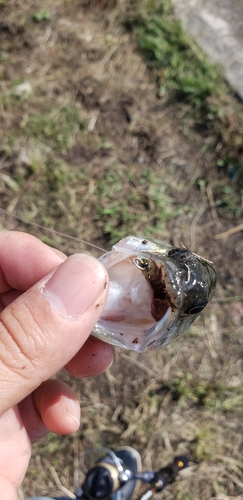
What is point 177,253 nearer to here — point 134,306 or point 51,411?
point 134,306

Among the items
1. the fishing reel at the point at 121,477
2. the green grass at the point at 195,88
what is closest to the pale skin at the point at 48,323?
the fishing reel at the point at 121,477

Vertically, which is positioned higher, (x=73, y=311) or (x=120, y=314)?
(x=73, y=311)

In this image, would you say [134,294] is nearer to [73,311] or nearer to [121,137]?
[73,311]

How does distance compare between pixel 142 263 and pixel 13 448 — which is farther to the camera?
pixel 13 448

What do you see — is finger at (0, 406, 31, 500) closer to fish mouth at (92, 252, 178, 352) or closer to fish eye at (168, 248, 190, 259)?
fish mouth at (92, 252, 178, 352)

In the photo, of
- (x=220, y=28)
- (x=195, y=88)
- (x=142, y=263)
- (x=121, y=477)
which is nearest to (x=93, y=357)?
(x=142, y=263)

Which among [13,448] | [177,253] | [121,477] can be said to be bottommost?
[121,477]

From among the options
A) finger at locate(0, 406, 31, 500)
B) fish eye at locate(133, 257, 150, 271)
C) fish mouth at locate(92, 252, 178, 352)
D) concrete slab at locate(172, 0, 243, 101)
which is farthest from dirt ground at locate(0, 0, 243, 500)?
fish eye at locate(133, 257, 150, 271)

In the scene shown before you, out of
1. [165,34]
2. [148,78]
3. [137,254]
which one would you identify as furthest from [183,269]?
[165,34]
